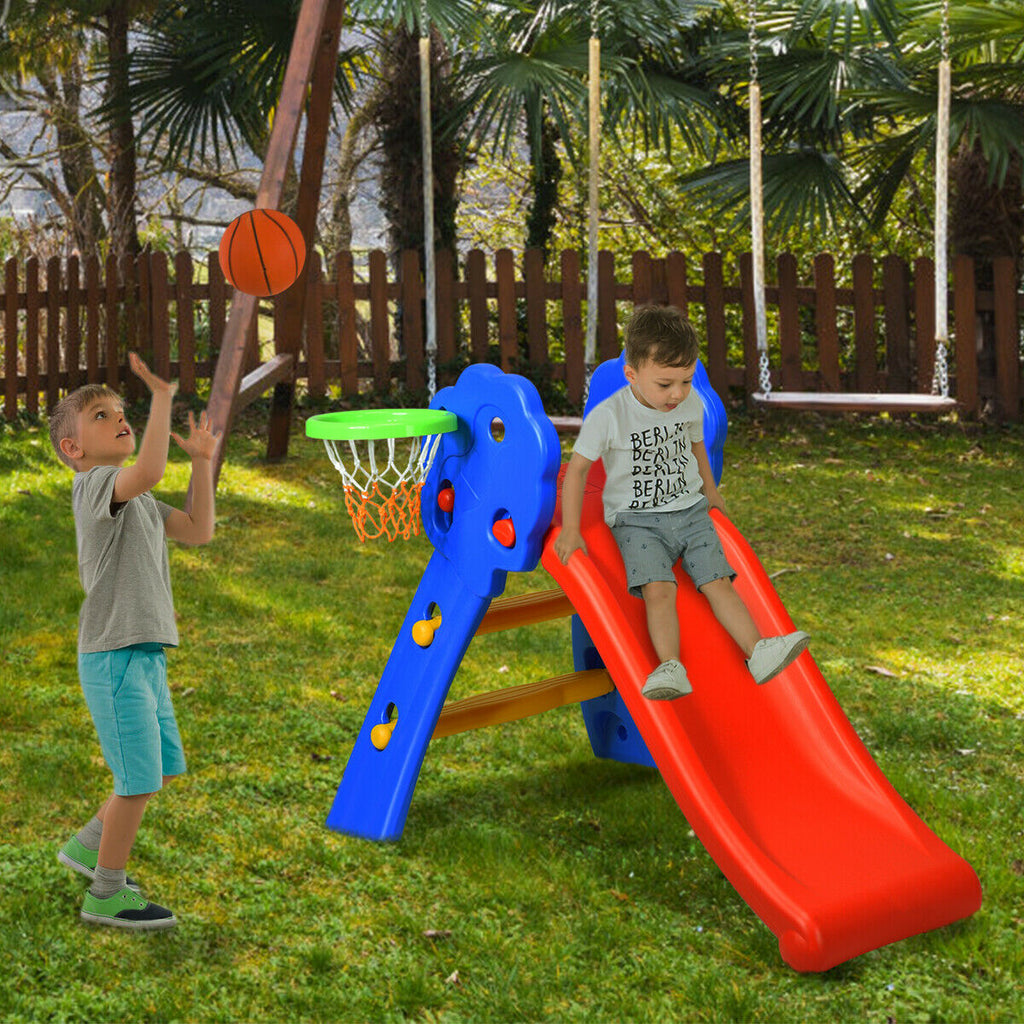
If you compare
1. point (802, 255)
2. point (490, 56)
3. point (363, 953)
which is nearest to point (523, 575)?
point (363, 953)

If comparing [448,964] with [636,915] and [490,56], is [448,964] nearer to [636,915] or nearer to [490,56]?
[636,915]

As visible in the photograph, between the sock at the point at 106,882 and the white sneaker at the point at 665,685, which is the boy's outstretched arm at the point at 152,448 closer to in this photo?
the sock at the point at 106,882

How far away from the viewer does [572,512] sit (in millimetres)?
3500

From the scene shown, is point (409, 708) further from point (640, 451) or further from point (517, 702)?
point (640, 451)

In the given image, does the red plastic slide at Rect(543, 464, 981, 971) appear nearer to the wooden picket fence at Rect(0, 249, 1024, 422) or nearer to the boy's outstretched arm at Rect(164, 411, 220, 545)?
the boy's outstretched arm at Rect(164, 411, 220, 545)

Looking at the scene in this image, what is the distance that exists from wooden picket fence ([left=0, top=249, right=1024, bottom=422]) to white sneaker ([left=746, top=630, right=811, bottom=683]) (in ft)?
25.2

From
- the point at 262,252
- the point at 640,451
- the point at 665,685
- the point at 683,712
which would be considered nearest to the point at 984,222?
the point at 262,252

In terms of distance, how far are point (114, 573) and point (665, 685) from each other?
1386 millimetres

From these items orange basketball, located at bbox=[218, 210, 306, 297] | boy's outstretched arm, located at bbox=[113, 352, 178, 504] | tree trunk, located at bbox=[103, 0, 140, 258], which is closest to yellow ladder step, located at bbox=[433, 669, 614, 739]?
boy's outstretched arm, located at bbox=[113, 352, 178, 504]

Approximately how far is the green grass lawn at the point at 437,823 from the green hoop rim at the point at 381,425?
1.24 m

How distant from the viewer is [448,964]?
126 inches

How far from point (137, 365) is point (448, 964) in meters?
1.65

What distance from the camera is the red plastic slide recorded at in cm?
305

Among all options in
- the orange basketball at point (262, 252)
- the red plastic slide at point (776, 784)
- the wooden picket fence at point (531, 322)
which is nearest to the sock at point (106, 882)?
the red plastic slide at point (776, 784)
